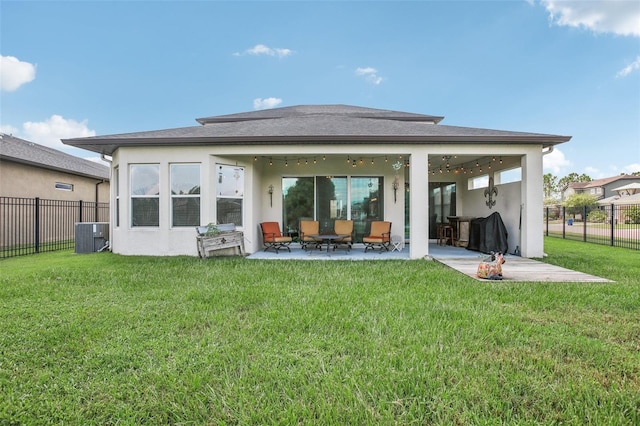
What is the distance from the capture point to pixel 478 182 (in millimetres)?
10266

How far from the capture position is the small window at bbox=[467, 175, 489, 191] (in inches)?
385

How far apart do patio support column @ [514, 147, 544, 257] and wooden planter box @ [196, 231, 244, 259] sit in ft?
25.0

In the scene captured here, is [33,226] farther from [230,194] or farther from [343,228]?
[343,228]

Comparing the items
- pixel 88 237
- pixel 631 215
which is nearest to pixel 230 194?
pixel 88 237

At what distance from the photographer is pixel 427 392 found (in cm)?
201

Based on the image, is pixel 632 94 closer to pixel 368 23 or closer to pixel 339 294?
pixel 368 23

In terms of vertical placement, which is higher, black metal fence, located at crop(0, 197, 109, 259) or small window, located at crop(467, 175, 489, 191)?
small window, located at crop(467, 175, 489, 191)

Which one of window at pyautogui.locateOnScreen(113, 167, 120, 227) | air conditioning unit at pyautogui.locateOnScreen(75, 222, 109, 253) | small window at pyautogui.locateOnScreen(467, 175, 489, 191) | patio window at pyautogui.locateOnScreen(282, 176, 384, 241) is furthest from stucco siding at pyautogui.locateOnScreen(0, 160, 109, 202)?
small window at pyautogui.locateOnScreen(467, 175, 489, 191)

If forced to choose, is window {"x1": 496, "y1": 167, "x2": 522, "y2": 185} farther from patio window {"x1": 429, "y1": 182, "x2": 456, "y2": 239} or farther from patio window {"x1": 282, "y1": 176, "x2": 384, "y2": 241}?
patio window {"x1": 282, "y1": 176, "x2": 384, "y2": 241}

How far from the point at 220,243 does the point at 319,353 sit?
551 centimetres

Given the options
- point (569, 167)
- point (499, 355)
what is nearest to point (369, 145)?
point (499, 355)

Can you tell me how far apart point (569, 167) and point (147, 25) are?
78584 mm

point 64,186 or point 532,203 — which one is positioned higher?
point 64,186

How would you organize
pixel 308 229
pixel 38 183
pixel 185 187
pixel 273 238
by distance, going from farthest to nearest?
pixel 38 183
pixel 308 229
pixel 273 238
pixel 185 187
